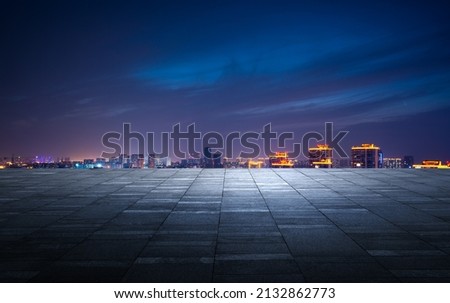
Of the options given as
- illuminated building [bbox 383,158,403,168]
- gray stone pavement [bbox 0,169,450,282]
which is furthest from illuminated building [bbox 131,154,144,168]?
illuminated building [bbox 383,158,403,168]

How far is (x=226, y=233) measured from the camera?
8.14m

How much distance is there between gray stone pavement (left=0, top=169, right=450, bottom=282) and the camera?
586 cm

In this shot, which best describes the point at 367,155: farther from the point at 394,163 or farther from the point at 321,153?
the point at 394,163

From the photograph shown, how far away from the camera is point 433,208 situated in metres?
11.0

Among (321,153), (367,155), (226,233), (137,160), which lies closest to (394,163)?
(367,155)

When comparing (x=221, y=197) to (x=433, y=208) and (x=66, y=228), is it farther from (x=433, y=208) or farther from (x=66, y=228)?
(x=433, y=208)

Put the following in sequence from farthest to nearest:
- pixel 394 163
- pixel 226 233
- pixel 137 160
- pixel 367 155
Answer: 1. pixel 394 163
2. pixel 367 155
3. pixel 137 160
4. pixel 226 233

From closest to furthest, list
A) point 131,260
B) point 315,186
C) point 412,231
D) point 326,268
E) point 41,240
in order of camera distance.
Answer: point 326,268 < point 131,260 < point 41,240 < point 412,231 < point 315,186

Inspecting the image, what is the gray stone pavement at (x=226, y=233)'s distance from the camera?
5.86 m

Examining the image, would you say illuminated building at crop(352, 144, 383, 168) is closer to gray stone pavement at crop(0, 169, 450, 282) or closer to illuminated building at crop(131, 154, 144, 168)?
illuminated building at crop(131, 154, 144, 168)
